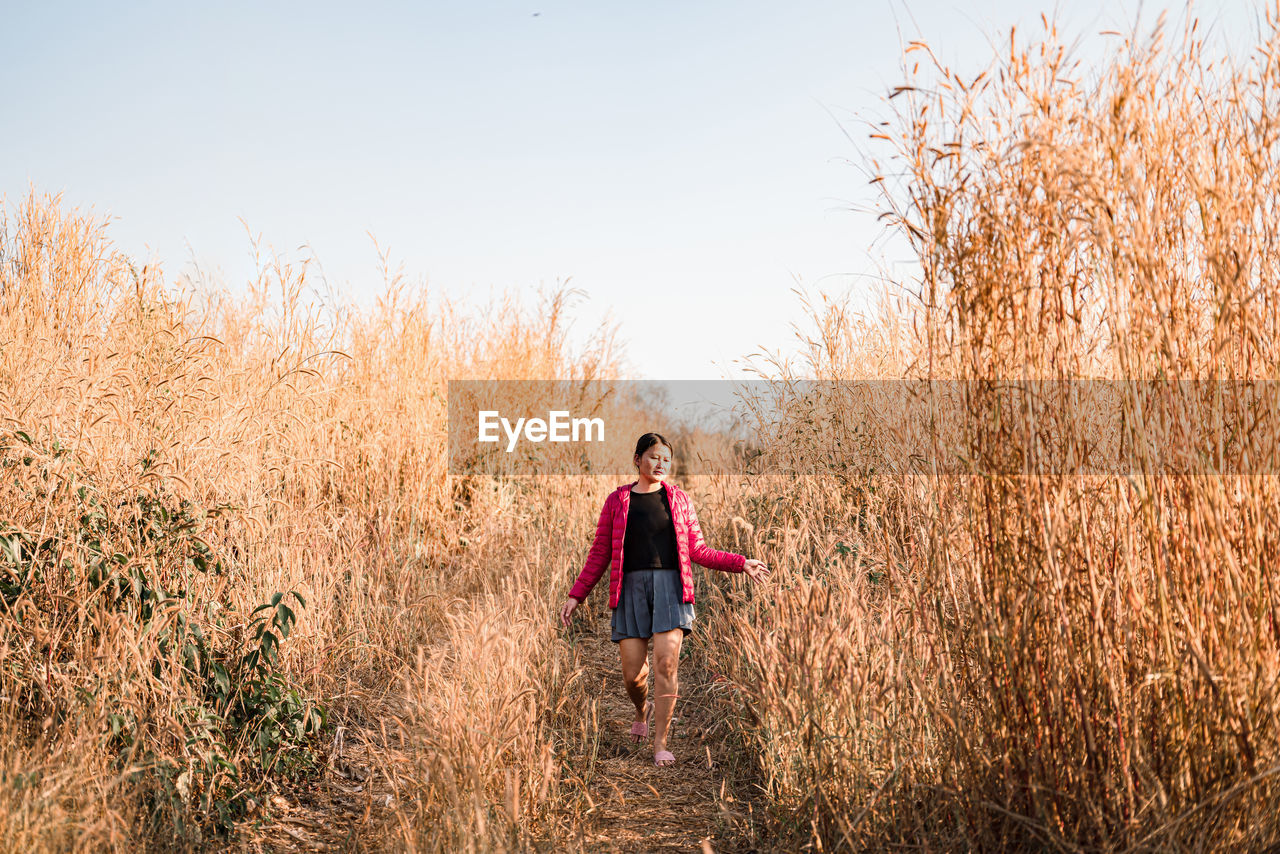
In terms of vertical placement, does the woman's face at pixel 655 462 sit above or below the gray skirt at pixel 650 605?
above

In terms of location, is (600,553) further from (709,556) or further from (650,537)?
(709,556)

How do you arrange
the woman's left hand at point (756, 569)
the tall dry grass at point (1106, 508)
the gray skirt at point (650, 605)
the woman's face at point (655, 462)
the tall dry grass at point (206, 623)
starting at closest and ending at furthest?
the tall dry grass at point (1106, 508) → the tall dry grass at point (206, 623) → the woman's left hand at point (756, 569) → the gray skirt at point (650, 605) → the woman's face at point (655, 462)

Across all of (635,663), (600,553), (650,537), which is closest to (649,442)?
(650,537)

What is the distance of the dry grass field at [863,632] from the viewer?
1.88m

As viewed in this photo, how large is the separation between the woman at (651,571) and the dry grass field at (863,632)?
283 mm

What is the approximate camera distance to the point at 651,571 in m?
3.67

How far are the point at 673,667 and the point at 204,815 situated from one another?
1922 millimetres

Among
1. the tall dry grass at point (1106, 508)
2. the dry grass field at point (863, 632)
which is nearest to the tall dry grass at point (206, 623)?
the dry grass field at point (863, 632)

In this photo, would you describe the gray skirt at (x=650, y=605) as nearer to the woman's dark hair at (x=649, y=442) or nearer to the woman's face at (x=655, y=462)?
the woman's face at (x=655, y=462)

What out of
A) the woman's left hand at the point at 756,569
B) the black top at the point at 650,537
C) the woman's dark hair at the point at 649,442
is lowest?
the woman's left hand at the point at 756,569

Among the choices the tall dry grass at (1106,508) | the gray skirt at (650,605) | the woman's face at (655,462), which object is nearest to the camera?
the tall dry grass at (1106,508)

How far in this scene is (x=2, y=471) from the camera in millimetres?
2990

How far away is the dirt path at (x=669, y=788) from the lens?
279 cm

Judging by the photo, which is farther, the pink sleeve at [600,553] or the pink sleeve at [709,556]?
the pink sleeve at [600,553]
